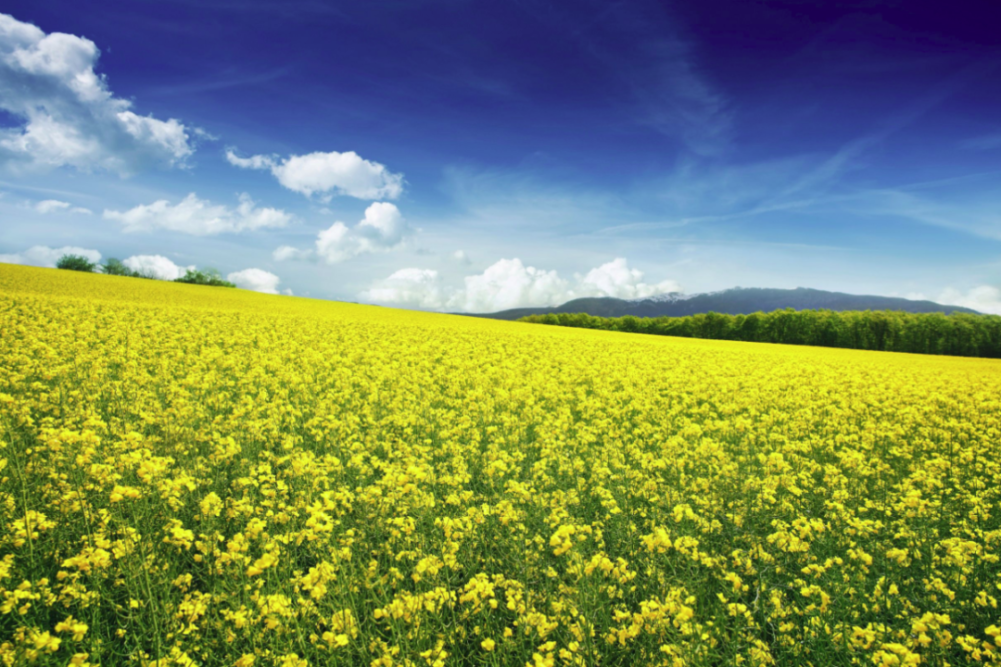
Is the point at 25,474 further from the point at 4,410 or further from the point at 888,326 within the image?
the point at 888,326

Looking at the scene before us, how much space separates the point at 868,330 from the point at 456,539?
277 ft

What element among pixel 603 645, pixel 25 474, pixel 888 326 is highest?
pixel 888 326

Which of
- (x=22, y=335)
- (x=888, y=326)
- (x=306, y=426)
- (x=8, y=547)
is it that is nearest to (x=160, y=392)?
(x=306, y=426)

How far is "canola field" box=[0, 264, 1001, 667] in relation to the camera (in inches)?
149

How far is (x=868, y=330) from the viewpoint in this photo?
68812mm

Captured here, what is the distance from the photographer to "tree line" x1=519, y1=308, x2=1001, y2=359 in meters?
64.6

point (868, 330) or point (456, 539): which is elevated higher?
point (868, 330)

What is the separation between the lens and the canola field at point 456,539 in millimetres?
3789

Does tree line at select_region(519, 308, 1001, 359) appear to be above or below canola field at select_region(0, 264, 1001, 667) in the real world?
above

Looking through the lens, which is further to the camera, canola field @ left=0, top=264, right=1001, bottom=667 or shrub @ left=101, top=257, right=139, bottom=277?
shrub @ left=101, top=257, right=139, bottom=277

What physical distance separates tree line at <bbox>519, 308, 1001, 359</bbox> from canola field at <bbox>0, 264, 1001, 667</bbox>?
66198 mm

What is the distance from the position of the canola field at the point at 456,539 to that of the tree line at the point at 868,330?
66.2 meters

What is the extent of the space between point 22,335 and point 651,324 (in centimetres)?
8731

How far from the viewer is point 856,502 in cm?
701
